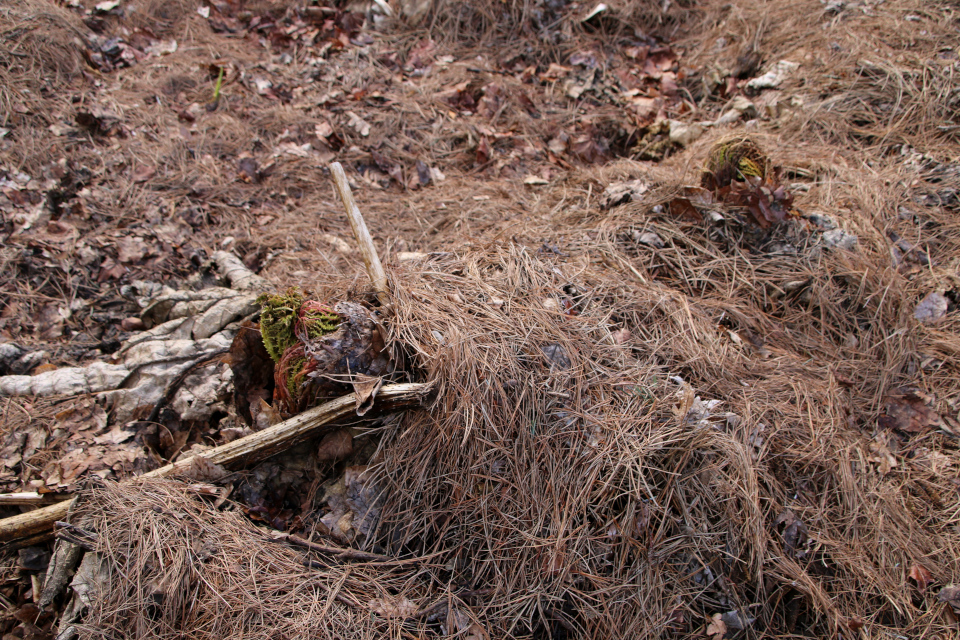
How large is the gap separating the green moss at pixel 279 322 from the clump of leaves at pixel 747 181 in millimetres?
2478

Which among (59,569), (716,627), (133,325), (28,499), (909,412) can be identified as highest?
(133,325)

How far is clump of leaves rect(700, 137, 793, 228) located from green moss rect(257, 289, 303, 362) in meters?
2.48

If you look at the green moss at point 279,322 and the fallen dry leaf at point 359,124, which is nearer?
the green moss at point 279,322

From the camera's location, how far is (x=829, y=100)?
390 centimetres

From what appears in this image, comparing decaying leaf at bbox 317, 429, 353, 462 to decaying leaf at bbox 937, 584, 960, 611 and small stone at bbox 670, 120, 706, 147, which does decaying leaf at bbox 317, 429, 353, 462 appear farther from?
small stone at bbox 670, 120, 706, 147

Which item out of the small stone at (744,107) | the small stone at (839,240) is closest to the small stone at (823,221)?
the small stone at (839,240)

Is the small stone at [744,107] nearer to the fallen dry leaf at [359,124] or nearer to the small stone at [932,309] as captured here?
the small stone at [932,309]

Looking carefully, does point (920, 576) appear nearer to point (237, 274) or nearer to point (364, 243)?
point (364, 243)

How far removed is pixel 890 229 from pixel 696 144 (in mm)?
1371

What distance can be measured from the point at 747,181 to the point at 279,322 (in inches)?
107

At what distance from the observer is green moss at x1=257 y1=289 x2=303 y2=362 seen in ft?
7.42

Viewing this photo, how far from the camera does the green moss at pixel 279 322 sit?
7.42ft

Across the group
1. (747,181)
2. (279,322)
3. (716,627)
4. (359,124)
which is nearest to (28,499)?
(279,322)

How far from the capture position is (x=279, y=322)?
7.52 feet
